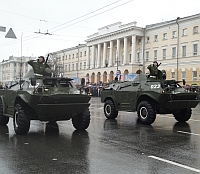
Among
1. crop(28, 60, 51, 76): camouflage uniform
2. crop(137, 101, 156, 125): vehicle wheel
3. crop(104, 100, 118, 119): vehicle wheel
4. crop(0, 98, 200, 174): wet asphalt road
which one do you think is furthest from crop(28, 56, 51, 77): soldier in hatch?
crop(104, 100, 118, 119): vehicle wheel

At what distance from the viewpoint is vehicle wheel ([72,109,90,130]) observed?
33.8 ft

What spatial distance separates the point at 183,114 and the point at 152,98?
6.46 feet

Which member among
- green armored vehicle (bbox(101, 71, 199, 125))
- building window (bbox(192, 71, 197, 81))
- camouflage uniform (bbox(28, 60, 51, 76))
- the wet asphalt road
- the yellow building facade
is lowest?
the wet asphalt road

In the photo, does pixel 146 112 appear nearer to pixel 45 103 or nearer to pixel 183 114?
pixel 183 114

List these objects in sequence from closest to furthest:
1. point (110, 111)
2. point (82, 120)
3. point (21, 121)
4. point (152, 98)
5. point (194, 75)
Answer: point (21, 121)
point (82, 120)
point (152, 98)
point (110, 111)
point (194, 75)

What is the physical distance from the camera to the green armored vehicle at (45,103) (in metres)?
9.15

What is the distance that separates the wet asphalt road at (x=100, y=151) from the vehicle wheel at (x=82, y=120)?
0.71 ft

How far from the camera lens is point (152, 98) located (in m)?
12.4

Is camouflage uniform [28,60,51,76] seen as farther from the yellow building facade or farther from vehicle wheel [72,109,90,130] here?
the yellow building facade

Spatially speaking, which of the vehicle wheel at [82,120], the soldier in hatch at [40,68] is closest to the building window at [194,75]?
the soldier in hatch at [40,68]

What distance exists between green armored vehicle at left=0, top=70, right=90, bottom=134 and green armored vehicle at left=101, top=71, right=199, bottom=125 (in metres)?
3.18

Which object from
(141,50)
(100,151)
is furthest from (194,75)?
(100,151)

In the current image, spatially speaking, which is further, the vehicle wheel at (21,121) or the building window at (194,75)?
the building window at (194,75)

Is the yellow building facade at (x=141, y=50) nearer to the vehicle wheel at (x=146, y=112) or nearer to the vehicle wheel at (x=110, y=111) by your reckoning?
the vehicle wheel at (x=110, y=111)
